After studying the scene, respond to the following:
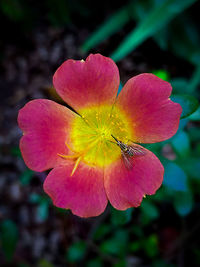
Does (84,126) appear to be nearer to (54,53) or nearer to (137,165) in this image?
(137,165)

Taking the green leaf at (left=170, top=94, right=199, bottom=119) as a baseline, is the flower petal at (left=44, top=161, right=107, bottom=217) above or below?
above

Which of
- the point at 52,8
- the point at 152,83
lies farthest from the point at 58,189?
the point at 52,8

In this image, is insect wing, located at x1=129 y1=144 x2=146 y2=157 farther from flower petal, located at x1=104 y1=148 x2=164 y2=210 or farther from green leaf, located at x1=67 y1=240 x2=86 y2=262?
green leaf, located at x1=67 y1=240 x2=86 y2=262

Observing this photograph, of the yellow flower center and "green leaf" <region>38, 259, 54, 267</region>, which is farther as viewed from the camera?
"green leaf" <region>38, 259, 54, 267</region>

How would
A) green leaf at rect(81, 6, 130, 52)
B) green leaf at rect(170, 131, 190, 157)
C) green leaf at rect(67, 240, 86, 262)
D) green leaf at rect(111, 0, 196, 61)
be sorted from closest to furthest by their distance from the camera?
green leaf at rect(170, 131, 190, 157)
green leaf at rect(67, 240, 86, 262)
green leaf at rect(111, 0, 196, 61)
green leaf at rect(81, 6, 130, 52)

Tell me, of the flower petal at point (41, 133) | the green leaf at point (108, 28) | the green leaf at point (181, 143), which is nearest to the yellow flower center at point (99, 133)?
the flower petal at point (41, 133)

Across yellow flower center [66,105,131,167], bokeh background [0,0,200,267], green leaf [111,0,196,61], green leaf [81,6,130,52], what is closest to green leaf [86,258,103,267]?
bokeh background [0,0,200,267]

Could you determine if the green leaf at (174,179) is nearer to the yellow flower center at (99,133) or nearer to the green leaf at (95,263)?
the yellow flower center at (99,133)

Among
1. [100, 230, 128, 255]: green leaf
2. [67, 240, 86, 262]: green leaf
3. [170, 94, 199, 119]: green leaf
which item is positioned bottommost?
[100, 230, 128, 255]: green leaf

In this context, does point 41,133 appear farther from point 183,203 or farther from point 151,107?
point 183,203
